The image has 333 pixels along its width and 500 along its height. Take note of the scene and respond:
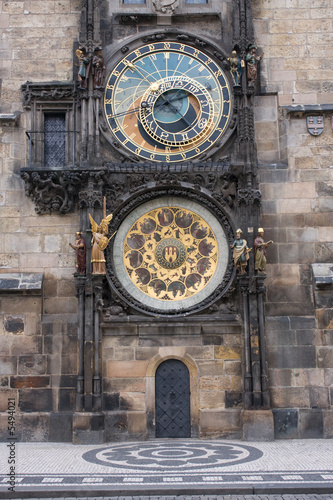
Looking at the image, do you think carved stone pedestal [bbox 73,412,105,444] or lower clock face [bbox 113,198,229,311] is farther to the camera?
lower clock face [bbox 113,198,229,311]

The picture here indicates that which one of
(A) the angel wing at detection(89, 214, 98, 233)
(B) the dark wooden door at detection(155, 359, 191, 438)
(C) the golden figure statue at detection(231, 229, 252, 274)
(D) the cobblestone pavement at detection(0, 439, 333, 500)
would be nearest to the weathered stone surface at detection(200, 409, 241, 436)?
(B) the dark wooden door at detection(155, 359, 191, 438)

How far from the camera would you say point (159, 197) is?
1427cm

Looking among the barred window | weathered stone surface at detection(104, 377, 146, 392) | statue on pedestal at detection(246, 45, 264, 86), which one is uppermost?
statue on pedestal at detection(246, 45, 264, 86)

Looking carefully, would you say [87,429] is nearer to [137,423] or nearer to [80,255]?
Result: [137,423]

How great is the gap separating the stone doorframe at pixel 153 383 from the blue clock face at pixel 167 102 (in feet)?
14.1

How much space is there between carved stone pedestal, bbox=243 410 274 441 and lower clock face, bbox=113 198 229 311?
264cm

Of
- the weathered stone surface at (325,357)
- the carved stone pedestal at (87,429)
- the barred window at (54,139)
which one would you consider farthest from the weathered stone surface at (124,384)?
the barred window at (54,139)

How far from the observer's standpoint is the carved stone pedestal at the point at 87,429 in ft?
41.9

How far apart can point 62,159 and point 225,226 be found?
13.2 feet

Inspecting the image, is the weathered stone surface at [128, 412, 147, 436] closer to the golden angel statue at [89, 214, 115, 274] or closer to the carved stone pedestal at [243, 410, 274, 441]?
the carved stone pedestal at [243, 410, 274, 441]

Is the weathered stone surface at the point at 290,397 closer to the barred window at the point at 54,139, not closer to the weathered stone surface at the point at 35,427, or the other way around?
the weathered stone surface at the point at 35,427

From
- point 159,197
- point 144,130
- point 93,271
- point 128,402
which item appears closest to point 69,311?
point 93,271

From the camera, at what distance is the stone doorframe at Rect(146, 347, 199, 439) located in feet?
43.6

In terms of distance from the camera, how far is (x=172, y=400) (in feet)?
44.2
